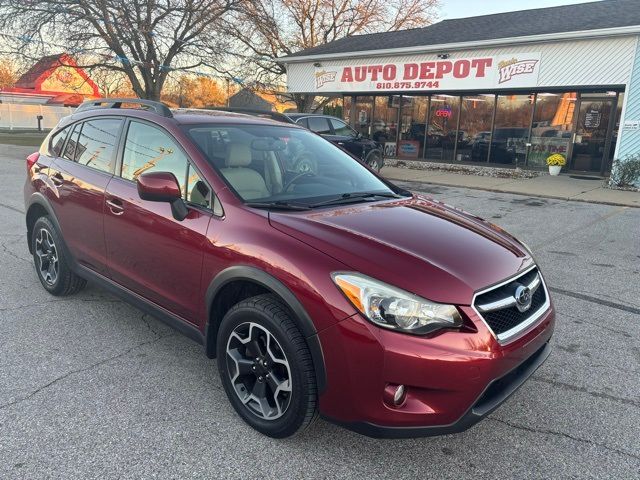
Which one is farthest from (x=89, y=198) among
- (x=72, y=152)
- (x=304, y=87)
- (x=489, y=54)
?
(x=304, y=87)

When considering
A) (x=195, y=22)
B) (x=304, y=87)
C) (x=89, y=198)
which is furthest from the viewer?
(x=195, y=22)

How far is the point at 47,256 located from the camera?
177 inches

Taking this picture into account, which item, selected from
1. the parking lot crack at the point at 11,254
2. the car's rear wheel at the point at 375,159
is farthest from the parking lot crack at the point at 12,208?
the car's rear wheel at the point at 375,159

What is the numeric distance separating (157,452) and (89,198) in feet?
6.95

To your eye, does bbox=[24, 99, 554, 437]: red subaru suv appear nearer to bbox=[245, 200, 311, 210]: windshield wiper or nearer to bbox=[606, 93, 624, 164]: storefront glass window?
bbox=[245, 200, 311, 210]: windshield wiper

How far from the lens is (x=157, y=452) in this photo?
2.47 meters

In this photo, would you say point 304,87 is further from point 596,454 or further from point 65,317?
point 596,454

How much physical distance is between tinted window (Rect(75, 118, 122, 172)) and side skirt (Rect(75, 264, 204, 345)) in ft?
2.78

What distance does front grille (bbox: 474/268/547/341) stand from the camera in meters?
2.30

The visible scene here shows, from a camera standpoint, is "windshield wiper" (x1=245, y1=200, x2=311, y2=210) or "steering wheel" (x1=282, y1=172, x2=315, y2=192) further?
"steering wheel" (x1=282, y1=172, x2=315, y2=192)

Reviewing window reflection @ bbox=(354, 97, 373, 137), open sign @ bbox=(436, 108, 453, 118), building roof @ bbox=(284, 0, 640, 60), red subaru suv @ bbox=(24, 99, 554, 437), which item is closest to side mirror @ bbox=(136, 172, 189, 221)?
red subaru suv @ bbox=(24, 99, 554, 437)

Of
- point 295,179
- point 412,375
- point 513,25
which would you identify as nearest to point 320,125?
point 513,25

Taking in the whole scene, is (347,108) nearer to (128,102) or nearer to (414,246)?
(128,102)

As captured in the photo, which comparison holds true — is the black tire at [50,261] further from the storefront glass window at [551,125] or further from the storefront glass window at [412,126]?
the storefront glass window at [412,126]
